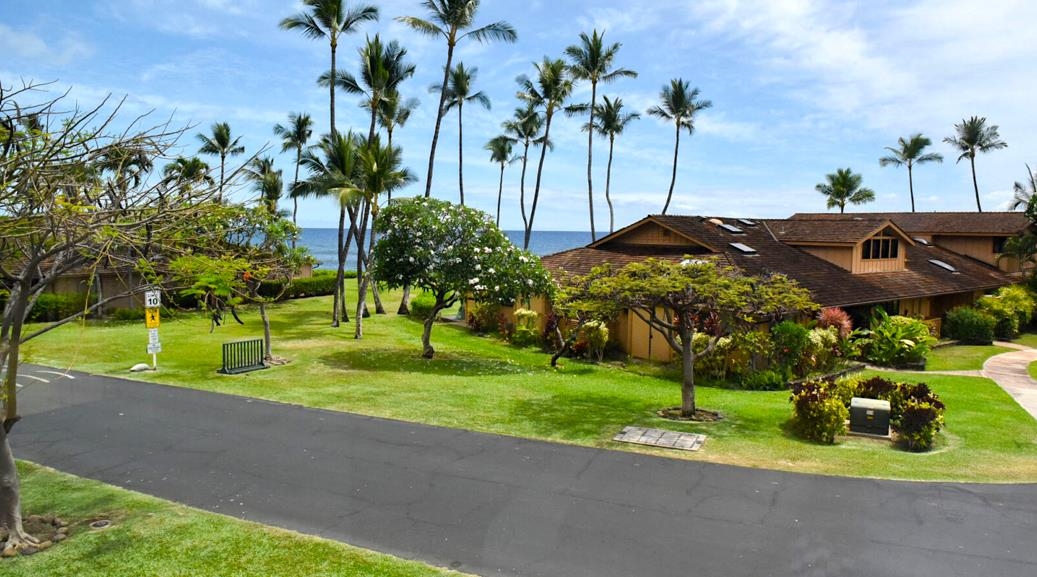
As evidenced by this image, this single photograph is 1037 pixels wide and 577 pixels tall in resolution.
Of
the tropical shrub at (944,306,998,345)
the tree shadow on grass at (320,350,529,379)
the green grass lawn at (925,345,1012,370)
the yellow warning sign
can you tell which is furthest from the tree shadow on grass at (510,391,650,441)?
the tropical shrub at (944,306,998,345)

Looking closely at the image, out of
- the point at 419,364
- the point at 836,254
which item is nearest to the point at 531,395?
the point at 419,364

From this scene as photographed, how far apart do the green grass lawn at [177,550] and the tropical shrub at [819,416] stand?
912cm

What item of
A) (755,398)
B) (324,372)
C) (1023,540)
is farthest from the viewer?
(324,372)

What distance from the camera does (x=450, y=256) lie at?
22609mm

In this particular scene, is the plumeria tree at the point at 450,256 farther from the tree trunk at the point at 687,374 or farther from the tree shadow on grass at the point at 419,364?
the tree trunk at the point at 687,374

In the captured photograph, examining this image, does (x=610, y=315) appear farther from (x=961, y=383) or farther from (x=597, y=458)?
(x=961, y=383)

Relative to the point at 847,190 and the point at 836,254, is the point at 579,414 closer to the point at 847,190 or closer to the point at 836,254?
the point at 836,254

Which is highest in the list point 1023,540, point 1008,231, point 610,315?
point 1008,231

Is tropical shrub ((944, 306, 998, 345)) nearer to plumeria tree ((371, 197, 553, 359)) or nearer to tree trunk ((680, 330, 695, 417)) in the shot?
plumeria tree ((371, 197, 553, 359))

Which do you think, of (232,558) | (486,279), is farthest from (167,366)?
(232,558)

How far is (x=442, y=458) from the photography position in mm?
12461

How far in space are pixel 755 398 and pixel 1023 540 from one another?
9.46m

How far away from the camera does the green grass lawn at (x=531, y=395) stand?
1296cm

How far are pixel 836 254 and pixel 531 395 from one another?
19.8 meters
